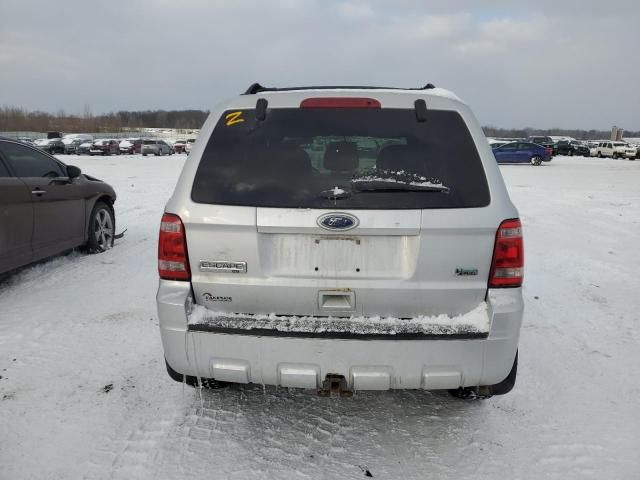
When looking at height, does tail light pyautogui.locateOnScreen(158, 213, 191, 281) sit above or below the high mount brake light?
below

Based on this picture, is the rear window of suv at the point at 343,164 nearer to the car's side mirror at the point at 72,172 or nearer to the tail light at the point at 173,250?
the tail light at the point at 173,250

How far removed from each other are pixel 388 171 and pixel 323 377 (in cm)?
111

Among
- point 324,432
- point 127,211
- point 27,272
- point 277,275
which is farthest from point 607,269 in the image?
point 127,211

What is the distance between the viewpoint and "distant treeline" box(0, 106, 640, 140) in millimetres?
94188

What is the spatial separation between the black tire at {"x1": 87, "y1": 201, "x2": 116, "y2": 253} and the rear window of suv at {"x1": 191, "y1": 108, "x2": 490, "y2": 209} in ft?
15.5

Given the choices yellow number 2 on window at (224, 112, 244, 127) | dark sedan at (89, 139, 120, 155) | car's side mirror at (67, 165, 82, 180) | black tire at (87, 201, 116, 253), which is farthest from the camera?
dark sedan at (89, 139, 120, 155)

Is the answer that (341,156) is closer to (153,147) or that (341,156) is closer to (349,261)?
(349,261)

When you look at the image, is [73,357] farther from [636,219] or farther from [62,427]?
[636,219]

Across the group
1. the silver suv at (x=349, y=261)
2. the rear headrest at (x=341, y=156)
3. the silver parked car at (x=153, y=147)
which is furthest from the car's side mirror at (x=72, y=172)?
the silver parked car at (x=153, y=147)

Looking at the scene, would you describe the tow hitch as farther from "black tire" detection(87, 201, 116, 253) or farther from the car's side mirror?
"black tire" detection(87, 201, 116, 253)

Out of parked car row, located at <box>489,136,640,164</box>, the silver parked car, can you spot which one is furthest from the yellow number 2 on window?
the silver parked car

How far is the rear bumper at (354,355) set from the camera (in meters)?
2.36

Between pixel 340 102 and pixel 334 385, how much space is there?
1503 mm

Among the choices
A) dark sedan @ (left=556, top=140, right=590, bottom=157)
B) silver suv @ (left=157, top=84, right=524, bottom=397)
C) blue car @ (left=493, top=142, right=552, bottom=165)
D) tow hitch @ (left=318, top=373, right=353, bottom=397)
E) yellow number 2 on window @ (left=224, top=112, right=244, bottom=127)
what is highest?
yellow number 2 on window @ (left=224, top=112, right=244, bottom=127)
